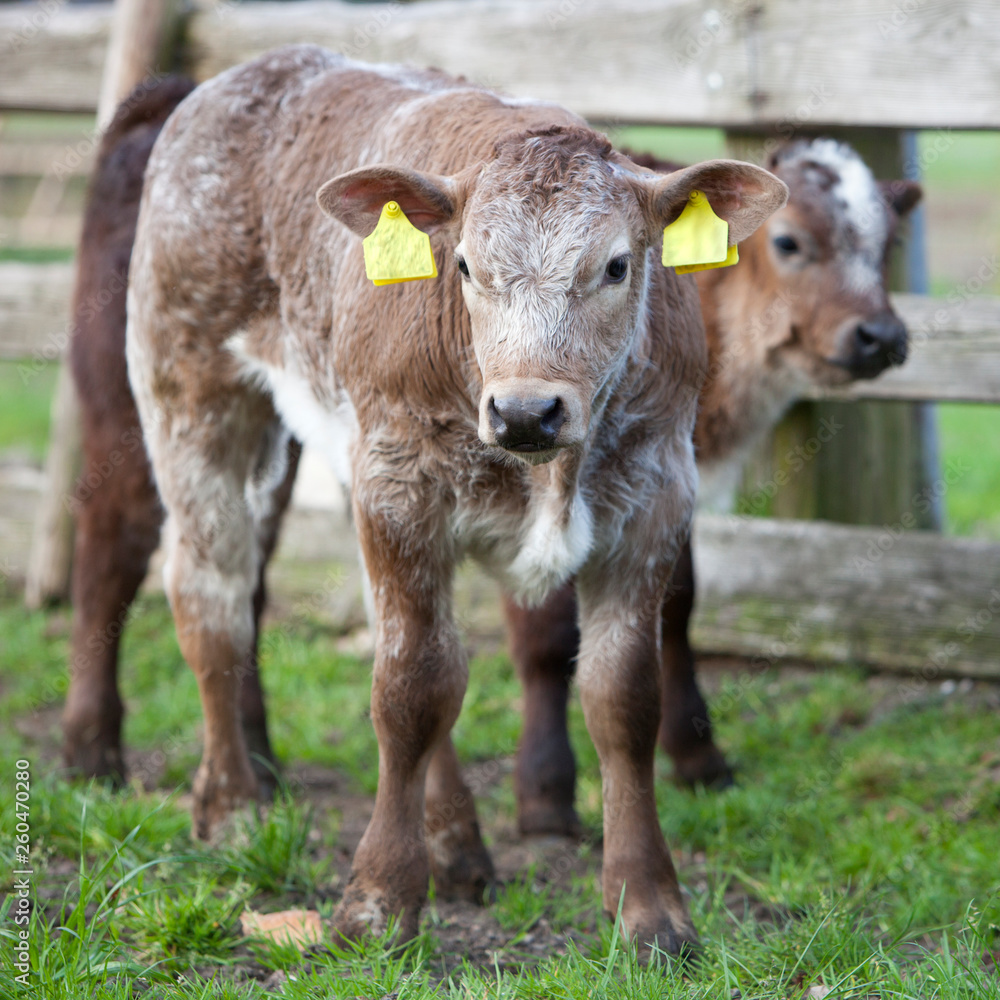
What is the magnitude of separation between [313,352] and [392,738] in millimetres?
1235

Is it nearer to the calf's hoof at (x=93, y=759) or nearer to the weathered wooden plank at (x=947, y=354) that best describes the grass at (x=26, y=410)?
the calf's hoof at (x=93, y=759)

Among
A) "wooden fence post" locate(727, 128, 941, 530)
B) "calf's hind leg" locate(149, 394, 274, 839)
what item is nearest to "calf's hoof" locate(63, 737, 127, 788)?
"calf's hind leg" locate(149, 394, 274, 839)

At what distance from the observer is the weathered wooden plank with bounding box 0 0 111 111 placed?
589 centimetres

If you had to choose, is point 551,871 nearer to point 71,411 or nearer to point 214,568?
point 214,568

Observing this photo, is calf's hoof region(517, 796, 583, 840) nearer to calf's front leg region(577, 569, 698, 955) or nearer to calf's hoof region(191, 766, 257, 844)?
calf's front leg region(577, 569, 698, 955)

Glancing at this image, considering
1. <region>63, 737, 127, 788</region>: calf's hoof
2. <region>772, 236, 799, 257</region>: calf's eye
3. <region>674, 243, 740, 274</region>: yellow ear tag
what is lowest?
<region>63, 737, 127, 788</region>: calf's hoof

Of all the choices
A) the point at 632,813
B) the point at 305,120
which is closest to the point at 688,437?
the point at 632,813

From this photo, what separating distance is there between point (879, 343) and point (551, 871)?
2.33 meters

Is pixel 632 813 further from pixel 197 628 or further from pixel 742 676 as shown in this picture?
pixel 742 676

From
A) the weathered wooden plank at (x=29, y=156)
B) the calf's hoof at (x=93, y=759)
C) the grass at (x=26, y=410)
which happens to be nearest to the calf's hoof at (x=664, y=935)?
the calf's hoof at (x=93, y=759)

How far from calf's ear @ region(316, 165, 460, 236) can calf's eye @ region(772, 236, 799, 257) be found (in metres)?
2.22

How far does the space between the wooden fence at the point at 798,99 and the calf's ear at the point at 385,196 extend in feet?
7.98

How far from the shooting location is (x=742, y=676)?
5441mm

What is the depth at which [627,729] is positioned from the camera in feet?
10.5
